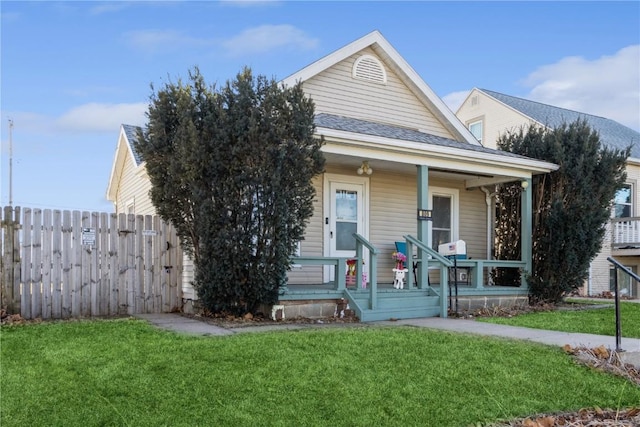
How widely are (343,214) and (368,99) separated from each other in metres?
2.83

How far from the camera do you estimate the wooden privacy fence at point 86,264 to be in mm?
8383

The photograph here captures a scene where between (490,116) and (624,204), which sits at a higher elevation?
(490,116)

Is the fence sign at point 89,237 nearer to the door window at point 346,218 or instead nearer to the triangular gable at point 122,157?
the door window at point 346,218

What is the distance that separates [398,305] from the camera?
915cm

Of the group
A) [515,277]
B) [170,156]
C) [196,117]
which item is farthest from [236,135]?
[515,277]

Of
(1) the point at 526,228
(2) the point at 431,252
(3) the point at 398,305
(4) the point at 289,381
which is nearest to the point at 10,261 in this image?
(4) the point at 289,381

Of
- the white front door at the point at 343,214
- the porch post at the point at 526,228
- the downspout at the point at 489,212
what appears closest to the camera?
the white front door at the point at 343,214

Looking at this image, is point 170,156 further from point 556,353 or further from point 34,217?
point 556,353

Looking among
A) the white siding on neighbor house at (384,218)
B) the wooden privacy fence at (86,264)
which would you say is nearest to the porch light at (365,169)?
the white siding on neighbor house at (384,218)

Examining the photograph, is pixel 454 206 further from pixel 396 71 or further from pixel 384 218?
pixel 396 71

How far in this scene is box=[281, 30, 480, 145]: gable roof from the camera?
37.6 ft

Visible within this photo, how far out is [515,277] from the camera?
12.1m

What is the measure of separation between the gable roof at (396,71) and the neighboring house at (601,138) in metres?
3.02

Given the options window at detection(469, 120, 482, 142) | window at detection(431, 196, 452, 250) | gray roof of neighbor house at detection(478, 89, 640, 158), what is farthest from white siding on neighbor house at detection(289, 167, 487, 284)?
window at detection(469, 120, 482, 142)
